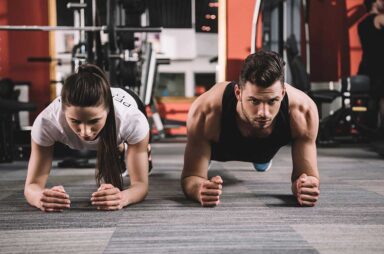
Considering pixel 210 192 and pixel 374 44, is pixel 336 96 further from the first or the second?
pixel 210 192

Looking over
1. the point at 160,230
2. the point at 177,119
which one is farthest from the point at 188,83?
the point at 160,230

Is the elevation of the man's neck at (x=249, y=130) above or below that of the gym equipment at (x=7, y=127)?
above

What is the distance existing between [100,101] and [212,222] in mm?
502

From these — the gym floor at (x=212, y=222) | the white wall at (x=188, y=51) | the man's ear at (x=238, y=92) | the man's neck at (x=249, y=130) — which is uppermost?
the white wall at (x=188, y=51)

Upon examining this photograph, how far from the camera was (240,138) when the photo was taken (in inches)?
70.6

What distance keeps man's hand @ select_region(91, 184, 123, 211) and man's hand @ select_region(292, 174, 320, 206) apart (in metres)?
0.62

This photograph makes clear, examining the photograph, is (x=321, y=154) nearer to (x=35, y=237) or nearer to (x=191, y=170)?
(x=191, y=170)

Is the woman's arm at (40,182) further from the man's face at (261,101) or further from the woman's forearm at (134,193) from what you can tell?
the man's face at (261,101)

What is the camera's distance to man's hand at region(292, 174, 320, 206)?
160 cm

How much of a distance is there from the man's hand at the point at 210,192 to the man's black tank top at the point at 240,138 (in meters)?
0.25

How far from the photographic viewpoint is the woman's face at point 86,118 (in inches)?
55.6

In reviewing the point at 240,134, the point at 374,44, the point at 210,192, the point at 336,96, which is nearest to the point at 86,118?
the point at 210,192

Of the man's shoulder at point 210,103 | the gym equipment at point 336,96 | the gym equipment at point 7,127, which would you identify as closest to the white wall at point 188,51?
the gym equipment at point 336,96

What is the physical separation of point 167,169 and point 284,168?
0.73 m
